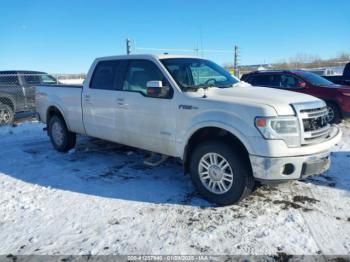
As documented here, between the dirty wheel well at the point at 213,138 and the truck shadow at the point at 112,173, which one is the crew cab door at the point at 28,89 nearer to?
the truck shadow at the point at 112,173

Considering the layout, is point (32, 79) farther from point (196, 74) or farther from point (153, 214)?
point (153, 214)

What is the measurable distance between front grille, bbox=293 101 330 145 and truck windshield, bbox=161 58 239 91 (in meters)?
1.35

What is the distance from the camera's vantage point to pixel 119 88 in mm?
5473

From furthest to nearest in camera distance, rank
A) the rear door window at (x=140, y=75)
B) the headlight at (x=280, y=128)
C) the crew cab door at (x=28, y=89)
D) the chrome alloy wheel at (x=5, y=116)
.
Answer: the crew cab door at (x=28, y=89) → the chrome alloy wheel at (x=5, y=116) → the rear door window at (x=140, y=75) → the headlight at (x=280, y=128)

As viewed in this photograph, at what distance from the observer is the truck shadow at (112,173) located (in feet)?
15.3

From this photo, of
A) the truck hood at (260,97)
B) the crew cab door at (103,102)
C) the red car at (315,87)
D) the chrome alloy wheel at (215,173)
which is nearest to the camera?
the truck hood at (260,97)

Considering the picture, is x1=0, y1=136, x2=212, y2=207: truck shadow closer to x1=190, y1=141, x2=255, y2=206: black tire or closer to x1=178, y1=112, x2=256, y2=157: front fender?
x1=190, y1=141, x2=255, y2=206: black tire

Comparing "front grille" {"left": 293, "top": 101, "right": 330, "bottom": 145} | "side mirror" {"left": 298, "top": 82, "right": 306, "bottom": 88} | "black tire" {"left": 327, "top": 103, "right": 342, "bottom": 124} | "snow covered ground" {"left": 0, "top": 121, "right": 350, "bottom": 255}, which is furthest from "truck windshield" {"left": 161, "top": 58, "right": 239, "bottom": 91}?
"black tire" {"left": 327, "top": 103, "right": 342, "bottom": 124}

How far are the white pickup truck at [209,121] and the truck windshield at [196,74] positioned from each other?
0.01 m

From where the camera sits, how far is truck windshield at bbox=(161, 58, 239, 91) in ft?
15.7

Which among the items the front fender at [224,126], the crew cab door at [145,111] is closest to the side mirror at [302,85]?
the crew cab door at [145,111]

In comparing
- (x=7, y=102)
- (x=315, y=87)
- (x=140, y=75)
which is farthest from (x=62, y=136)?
(x=315, y=87)

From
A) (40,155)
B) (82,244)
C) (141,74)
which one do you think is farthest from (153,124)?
(40,155)

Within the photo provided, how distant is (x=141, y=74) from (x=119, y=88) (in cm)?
50
